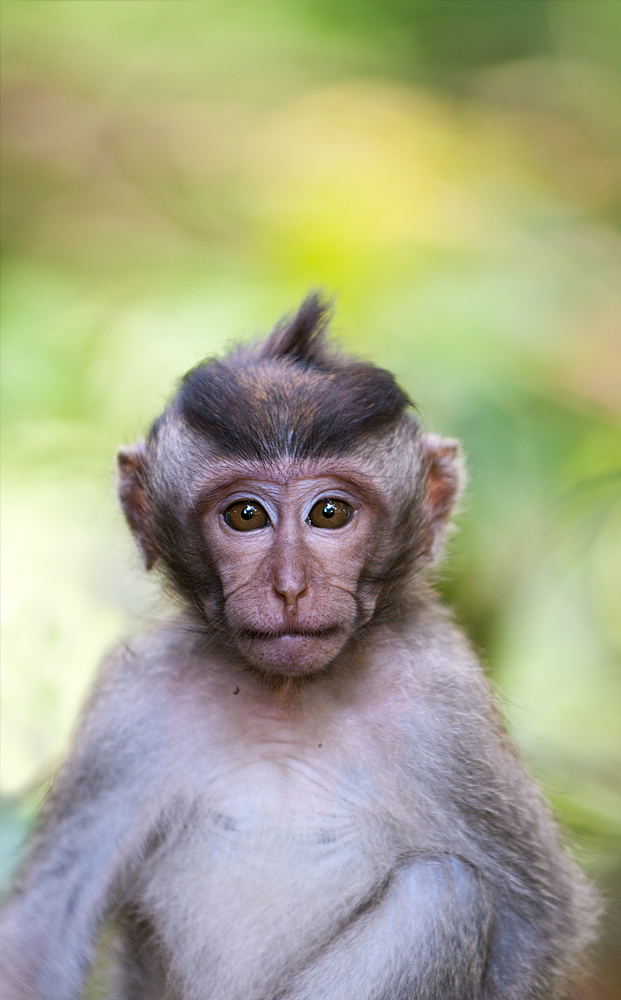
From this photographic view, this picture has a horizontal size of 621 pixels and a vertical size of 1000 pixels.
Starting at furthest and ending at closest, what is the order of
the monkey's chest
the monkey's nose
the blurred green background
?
1. the blurred green background
2. the monkey's chest
3. the monkey's nose

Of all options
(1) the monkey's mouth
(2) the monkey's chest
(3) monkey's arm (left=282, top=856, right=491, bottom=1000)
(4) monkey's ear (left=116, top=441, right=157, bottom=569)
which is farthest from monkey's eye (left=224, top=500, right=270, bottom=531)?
(3) monkey's arm (left=282, top=856, right=491, bottom=1000)

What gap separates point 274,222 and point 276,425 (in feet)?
9.97

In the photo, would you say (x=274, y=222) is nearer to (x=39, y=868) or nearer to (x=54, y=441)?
(x=54, y=441)

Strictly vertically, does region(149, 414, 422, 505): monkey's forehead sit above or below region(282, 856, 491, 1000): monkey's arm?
above

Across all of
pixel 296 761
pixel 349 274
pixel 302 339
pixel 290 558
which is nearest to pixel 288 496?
pixel 290 558

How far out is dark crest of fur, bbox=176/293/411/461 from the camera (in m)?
2.77

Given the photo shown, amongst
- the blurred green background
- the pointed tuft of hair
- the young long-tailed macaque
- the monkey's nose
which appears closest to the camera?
the monkey's nose

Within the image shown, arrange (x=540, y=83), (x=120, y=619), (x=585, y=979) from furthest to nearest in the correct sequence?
(x=540, y=83) < (x=120, y=619) < (x=585, y=979)

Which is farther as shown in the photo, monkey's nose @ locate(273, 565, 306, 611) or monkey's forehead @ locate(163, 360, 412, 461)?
monkey's forehead @ locate(163, 360, 412, 461)

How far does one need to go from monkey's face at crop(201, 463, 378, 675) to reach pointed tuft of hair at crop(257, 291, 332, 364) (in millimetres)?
401

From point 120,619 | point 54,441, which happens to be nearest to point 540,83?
point 54,441

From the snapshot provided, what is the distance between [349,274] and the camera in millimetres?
5035

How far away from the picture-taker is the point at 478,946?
8.77ft

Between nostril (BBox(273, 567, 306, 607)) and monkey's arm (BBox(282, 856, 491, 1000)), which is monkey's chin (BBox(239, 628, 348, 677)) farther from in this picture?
monkey's arm (BBox(282, 856, 491, 1000))
